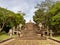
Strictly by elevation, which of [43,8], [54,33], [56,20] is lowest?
[54,33]

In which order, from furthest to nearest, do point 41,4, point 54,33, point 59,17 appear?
point 41,4, point 54,33, point 59,17

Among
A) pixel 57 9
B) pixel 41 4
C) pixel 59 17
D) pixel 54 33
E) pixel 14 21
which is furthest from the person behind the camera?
pixel 41 4

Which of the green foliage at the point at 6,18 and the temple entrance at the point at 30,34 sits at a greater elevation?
the green foliage at the point at 6,18

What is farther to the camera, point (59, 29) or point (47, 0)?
point (47, 0)

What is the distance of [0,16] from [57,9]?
13.4 meters

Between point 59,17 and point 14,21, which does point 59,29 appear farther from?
point 14,21

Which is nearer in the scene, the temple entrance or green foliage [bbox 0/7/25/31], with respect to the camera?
the temple entrance

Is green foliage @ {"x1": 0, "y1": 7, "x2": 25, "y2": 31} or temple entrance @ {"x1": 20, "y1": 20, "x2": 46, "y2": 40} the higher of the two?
green foliage @ {"x1": 0, "y1": 7, "x2": 25, "y2": 31}

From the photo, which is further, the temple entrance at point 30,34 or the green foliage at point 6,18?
the green foliage at point 6,18

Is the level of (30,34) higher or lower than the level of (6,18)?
lower

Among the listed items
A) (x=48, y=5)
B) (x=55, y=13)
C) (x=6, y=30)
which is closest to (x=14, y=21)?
(x=6, y=30)

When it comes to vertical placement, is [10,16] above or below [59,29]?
above

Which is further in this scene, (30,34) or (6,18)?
(6,18)

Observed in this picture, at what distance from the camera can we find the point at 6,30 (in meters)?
57.0
